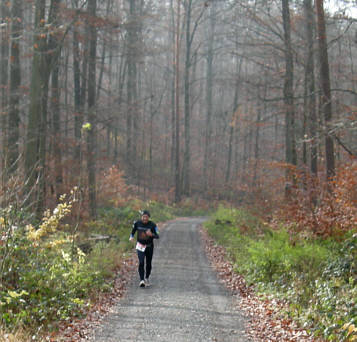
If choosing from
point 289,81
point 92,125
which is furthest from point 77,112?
point 289,81

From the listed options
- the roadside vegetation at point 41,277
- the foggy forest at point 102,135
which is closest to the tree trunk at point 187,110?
the foggy forest at point 102,135

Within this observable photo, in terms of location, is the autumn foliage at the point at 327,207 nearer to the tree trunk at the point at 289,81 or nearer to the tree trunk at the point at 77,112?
the tree trunk at the point at 289,81

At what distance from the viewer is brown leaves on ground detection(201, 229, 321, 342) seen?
717cm

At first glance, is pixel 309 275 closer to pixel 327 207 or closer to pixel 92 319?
pixel 327 207

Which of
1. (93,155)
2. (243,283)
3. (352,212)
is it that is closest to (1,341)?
(243,283)

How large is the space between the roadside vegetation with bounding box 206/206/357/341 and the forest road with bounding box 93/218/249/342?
992 mm

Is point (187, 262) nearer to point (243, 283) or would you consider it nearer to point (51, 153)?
point (243, 283)

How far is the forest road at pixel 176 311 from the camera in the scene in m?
7.27

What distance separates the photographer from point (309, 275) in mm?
9789

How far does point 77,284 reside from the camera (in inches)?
375

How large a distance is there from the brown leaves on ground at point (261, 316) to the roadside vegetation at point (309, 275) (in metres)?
0.17

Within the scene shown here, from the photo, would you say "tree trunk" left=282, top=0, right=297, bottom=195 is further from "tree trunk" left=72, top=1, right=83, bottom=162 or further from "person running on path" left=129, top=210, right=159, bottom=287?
"person running on path" left=129, top=210, right=159, bottom=287

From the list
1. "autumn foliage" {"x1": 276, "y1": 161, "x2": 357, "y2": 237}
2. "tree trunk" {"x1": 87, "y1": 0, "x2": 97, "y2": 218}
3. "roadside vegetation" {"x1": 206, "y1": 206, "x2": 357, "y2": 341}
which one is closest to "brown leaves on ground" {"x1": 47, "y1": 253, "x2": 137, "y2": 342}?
"roadside vegetation" {"x1": 206, "y1": 206, "x2": 357, "y2": 341}

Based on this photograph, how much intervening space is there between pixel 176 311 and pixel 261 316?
161cm
